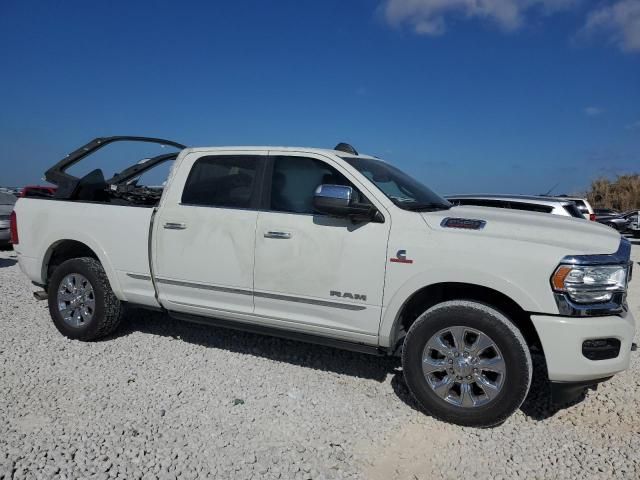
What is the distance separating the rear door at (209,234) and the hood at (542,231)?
5.04 ft

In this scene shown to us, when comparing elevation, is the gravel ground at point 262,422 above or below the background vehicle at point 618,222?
below

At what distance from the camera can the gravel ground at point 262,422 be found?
3023mm

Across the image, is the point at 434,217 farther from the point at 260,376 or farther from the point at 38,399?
the point at 38,399

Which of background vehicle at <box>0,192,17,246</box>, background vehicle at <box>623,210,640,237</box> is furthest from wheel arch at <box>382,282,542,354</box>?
background vehicle at <box>623,210,640,237</box>

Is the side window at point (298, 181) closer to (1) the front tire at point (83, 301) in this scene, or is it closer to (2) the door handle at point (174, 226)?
(2) the door handle at point (174, 226)

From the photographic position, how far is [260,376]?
4348mm

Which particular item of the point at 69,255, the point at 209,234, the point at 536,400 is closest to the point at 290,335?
the point at 209,234

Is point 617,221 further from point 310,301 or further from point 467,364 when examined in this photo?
point 310,301

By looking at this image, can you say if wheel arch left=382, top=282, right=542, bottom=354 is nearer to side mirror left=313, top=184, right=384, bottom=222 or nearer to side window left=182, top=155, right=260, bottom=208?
side mirror left=313, top=184, right=384, bottom=222

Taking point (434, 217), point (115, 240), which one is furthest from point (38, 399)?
point (434, 217)

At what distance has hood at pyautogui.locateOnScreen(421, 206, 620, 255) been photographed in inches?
131

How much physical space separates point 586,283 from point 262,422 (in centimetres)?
234

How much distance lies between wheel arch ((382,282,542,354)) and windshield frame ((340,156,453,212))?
656 mm

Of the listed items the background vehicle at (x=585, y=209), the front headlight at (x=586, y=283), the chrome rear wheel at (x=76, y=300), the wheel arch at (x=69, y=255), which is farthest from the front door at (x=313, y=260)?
the background vehicle at (x=585, y=209)
